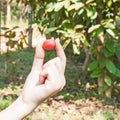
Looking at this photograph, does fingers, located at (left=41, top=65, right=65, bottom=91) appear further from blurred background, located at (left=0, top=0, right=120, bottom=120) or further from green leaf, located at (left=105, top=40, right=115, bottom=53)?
green leaf, located at (left=105, top=40, right=115, bottom=53)

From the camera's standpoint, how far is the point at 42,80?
46.7 inches

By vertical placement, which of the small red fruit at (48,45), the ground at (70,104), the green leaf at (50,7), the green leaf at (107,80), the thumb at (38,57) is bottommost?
the ground at (70,104)

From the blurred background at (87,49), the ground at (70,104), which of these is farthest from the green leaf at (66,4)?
the ground at (70,104)

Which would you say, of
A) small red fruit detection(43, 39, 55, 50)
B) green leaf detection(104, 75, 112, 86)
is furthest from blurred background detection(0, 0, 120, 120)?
small red fruit detection(43, 39, 55, 50)

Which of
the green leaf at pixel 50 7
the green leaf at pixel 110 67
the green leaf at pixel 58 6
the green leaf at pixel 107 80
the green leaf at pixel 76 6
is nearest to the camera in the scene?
the green leaf at pixel 76 6

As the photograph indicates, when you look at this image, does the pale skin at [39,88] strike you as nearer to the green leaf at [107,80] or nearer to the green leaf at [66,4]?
the green leaf at [66,4]

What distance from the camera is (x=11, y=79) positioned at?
5590mm

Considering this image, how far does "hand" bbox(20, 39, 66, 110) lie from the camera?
1.17 meters

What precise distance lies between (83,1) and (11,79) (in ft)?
7.50

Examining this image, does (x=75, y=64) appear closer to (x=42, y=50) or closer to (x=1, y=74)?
(x=1, y=74)

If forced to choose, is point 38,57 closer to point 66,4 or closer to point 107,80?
point 66,4

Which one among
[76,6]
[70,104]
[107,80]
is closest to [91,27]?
[76,6]

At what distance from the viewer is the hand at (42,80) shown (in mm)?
1175

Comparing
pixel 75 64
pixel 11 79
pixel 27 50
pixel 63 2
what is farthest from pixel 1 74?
pixel 27 50
